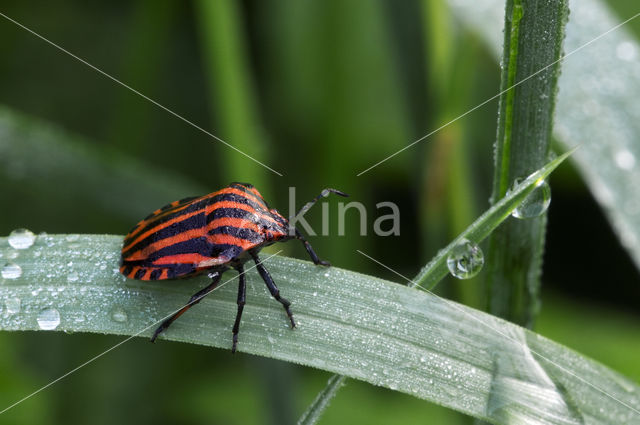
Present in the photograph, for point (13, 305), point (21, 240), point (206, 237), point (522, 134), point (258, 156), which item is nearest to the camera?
point (522, 134)

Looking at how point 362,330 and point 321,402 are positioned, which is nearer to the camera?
point 321,402

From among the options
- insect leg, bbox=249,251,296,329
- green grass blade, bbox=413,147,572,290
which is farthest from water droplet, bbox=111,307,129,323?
green grass blade, bbox=413,147,572,290

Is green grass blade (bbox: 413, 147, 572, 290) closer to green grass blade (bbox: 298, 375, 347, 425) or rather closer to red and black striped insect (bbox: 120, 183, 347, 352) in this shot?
green grass blade (bbox: 298, 375, 347, 425)

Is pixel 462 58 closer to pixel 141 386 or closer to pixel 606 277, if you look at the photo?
pixel 606 277

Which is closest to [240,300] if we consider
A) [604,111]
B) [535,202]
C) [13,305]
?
[13,305]

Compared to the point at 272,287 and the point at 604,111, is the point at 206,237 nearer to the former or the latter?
the point at 272,287

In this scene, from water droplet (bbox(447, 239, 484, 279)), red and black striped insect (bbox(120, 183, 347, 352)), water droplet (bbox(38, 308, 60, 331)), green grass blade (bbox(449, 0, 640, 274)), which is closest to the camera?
water droplet (bbox(447, 239, 484, 279))

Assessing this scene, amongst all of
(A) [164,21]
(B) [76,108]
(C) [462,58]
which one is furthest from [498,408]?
(B) [76,108]
